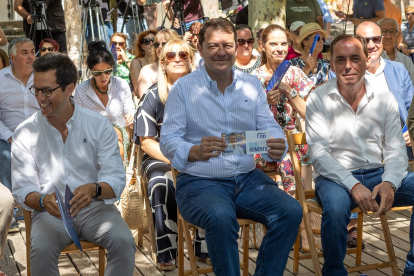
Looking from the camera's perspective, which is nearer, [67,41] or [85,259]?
[85,259]

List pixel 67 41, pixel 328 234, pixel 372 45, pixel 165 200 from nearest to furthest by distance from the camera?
1. pixel 328 234
2. pixel 165 200
3. pixel 372 45
4. pixel 67 41

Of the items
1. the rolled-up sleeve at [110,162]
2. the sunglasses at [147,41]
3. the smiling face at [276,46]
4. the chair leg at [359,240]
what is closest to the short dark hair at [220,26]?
the rolled-up sleeve at [110,162]

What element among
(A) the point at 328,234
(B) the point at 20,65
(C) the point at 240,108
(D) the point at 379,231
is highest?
(B) the point at 20,65

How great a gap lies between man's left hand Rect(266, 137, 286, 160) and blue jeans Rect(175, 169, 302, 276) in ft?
0.73

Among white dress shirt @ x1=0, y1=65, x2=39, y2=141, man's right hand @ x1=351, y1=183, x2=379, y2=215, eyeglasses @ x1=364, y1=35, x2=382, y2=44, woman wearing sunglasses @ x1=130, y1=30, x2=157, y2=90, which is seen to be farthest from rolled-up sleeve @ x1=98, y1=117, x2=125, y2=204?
woman wearing sunglasses @ x1=130, y1=30, x2=157, y2=90

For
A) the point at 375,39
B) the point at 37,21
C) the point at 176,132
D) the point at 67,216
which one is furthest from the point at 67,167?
the point at 37,21

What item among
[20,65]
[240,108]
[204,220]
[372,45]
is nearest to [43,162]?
[204,220]

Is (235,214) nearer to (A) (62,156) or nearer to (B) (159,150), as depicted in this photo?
(A) (62,156)

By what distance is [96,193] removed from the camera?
347 cm

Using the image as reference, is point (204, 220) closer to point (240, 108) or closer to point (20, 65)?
point (240, 108)

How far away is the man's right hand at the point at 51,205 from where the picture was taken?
336 cm

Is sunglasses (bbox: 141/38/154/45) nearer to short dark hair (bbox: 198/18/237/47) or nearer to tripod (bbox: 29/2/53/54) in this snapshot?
tripod (bbox: 29/2/53/54)

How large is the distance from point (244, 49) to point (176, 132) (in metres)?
2.21

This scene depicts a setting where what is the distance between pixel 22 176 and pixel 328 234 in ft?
6.46
